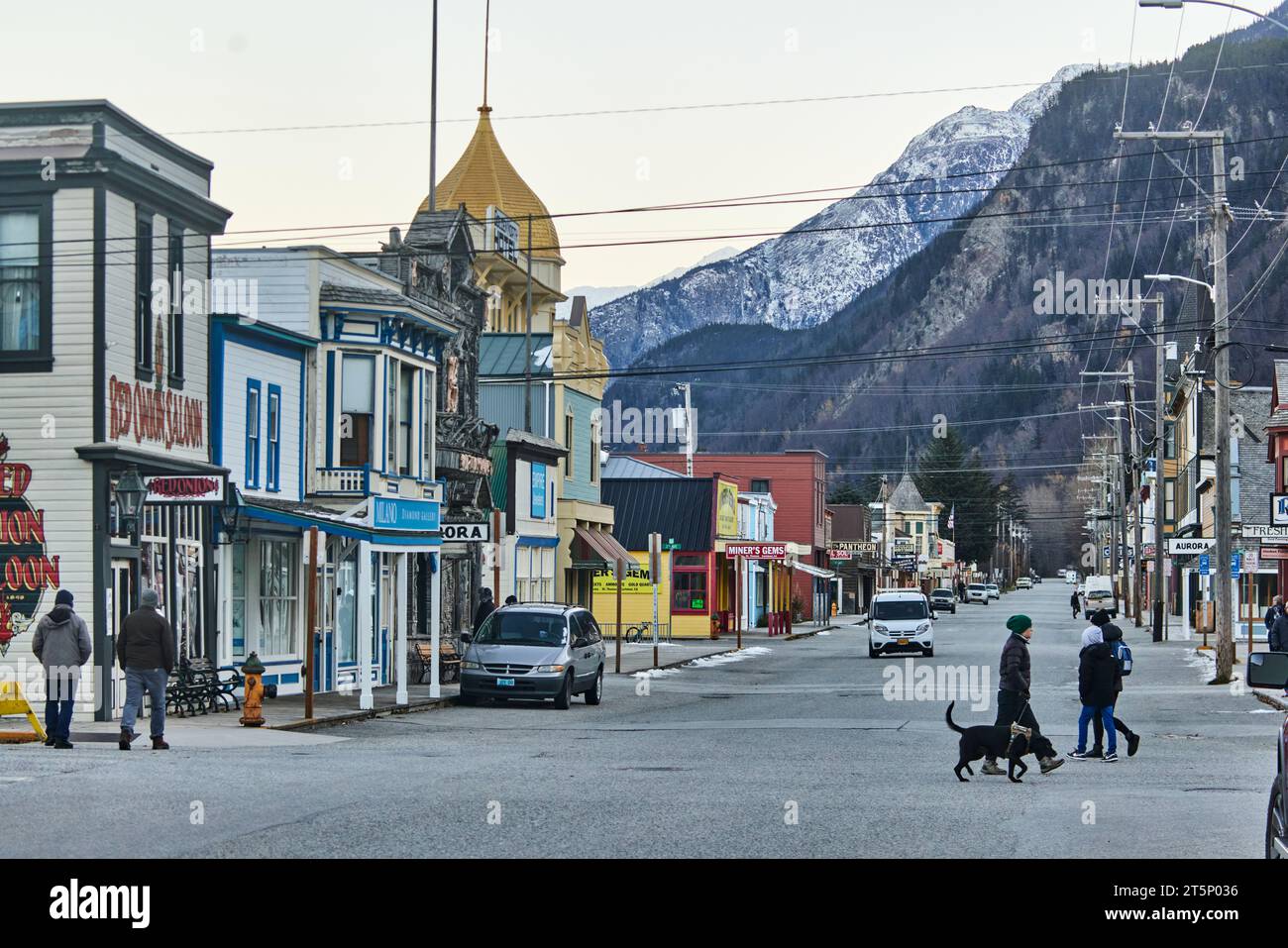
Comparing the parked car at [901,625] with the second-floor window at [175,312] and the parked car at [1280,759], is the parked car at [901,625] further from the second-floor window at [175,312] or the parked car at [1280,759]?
the parked car at [1280,759]

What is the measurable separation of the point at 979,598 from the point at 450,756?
120526mm

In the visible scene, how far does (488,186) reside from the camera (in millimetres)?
68188

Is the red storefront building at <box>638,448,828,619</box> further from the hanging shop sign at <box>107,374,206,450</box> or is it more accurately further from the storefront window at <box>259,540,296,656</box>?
the hanging shop sign at <box>107,374,206,450</box>

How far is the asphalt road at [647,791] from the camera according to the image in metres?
13.2

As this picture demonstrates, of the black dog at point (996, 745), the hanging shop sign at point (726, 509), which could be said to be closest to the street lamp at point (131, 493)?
the black dog at point (996, 745)

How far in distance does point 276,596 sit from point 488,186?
128ft

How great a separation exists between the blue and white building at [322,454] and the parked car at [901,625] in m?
19.7

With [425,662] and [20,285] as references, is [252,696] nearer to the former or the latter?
[20,285]

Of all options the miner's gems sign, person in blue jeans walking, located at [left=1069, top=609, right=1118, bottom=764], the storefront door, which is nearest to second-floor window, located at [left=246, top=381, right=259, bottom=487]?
the storefront door

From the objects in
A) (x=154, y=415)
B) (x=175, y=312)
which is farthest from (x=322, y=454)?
(x=154, y=415)

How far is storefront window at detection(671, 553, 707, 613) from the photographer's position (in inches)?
2680

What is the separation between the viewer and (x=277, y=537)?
31328 millimetres
